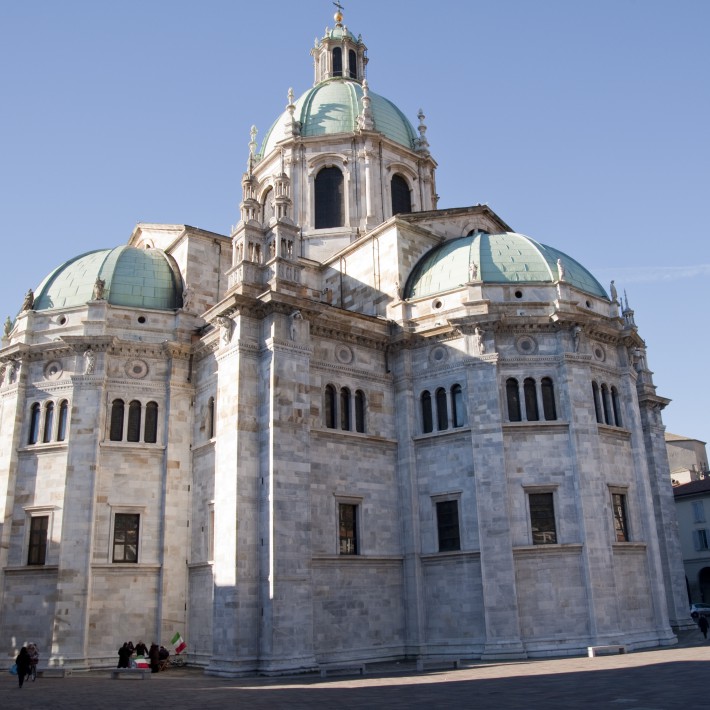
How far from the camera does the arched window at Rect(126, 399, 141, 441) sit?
32031mm

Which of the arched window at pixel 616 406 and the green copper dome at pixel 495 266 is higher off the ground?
the green copper dome at pixel 495 266

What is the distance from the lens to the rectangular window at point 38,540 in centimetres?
3014

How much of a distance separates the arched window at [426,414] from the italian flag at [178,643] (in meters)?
13.2

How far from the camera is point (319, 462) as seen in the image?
29.6m

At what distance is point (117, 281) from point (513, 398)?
61.6 feet

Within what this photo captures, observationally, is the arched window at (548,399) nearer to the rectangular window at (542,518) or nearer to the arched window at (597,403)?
the arched window at (597,403)

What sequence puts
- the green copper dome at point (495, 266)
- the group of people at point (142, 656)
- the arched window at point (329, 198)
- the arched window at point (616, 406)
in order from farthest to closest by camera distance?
the arched window at point (329, 198)
the arched window at point (616, 406)
the green copper dome at point (495, 266)
the group of people at point (142, 656)

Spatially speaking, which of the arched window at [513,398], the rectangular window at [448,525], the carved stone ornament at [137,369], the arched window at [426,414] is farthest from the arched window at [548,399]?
the carved stone ornament at [137,369]

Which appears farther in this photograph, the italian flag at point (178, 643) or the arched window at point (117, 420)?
the arched window at point (117, 420)

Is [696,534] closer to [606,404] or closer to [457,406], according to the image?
[606,404]

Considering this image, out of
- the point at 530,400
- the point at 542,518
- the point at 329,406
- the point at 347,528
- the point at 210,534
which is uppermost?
the point at 530,400

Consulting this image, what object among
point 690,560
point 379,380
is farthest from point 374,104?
point 690,560

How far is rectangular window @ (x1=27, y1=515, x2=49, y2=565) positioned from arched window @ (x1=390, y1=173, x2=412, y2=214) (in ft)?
84.1

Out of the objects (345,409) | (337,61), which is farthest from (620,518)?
(337,61)
